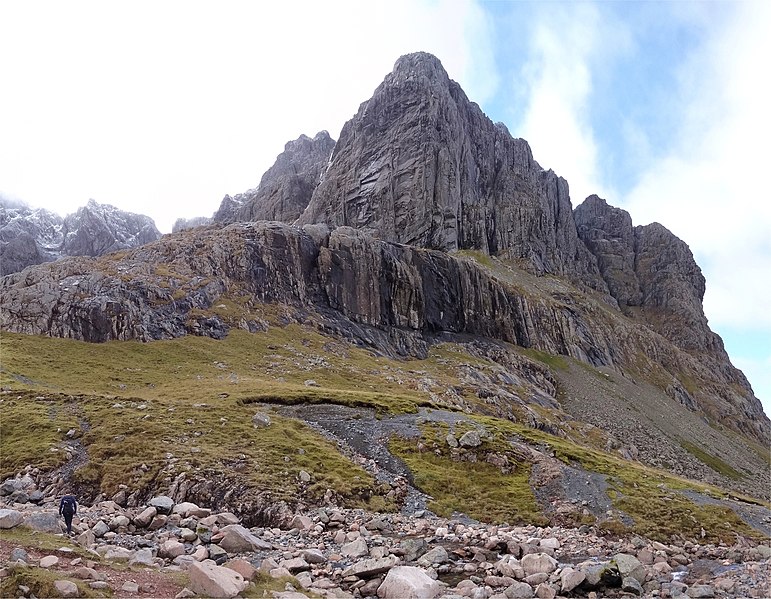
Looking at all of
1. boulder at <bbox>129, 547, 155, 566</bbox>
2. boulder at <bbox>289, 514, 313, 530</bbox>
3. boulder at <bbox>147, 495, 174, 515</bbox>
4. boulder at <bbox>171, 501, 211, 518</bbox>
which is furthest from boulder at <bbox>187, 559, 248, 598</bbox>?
boulder at <bbox>147, 495, 174, 515</bbox>

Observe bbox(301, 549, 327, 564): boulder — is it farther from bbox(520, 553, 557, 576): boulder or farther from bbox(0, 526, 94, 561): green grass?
bbox(520, 553, 557, 576): boulder

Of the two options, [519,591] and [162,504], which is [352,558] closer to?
[519,591]

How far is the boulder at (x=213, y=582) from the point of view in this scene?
1533 cm

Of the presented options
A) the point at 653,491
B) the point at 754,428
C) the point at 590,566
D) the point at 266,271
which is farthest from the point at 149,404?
the point at 754,428

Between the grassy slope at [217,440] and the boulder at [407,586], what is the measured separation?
15026mm

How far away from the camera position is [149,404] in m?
49.8

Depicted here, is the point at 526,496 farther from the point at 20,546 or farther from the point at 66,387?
the point at 66,387

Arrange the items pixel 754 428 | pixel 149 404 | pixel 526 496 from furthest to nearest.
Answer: pixel 754 428 → pixel 149 404 → pixel 526 496

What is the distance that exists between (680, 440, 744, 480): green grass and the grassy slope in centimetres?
5983

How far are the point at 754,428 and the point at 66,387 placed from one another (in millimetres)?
218996

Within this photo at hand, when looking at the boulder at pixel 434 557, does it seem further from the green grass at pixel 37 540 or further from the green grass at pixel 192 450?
the green grass at pixel 37 540

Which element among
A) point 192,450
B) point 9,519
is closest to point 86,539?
point 9,519

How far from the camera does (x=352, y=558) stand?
879 inches

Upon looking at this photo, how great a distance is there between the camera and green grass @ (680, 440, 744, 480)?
9911 cm
